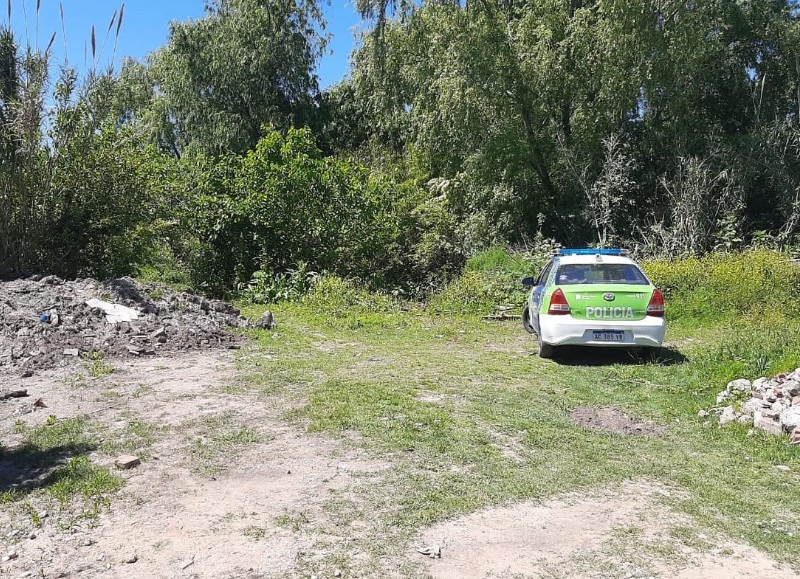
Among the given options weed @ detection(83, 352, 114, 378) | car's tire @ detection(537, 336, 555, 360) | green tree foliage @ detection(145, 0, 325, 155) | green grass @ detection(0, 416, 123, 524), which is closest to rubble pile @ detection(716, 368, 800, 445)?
car's tire @ detection(537, 336, 555, 360)

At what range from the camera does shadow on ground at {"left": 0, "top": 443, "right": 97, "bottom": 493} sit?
473cm

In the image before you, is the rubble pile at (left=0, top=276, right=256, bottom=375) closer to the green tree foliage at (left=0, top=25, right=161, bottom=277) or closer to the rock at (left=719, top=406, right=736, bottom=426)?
the green tree foliage at (left=0, top=25, right=161, bottom=277)

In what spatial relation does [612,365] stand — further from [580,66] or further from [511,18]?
[511,18]

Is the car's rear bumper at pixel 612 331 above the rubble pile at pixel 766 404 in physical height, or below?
above

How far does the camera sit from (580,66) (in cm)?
2055

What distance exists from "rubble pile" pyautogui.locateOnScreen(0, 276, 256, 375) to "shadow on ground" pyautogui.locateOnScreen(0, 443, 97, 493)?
321 centimetres

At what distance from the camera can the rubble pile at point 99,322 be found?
9000mm

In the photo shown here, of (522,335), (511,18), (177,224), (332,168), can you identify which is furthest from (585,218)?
(177,224)

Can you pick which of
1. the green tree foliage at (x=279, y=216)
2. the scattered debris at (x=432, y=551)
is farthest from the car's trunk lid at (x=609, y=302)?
the green tree foliage at (x=279, y=216)

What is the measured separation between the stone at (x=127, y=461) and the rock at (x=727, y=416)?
5180mm

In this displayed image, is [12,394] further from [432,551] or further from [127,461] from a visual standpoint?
[432,551]

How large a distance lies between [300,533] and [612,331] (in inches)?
236

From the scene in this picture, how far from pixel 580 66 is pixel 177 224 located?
42.6 ft

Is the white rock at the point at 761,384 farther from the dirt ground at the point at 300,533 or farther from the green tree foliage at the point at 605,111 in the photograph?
the green tree foliage at the point at 605,111
